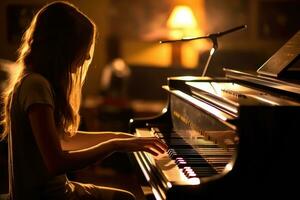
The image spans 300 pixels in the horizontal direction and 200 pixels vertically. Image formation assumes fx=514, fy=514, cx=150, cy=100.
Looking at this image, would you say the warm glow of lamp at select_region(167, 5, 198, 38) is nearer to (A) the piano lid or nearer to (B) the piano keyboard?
(A) the piano lid

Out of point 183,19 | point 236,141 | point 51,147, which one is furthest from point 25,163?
point 183,19

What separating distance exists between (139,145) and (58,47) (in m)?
0.47

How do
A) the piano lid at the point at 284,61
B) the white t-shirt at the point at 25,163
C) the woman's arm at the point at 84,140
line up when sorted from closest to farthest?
the white t-shirt at the point at 25,163, the piano lid at the point at 284,61, the woman's arm at the point at 84,140

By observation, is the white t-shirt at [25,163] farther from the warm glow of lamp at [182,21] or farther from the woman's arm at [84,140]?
the warm glow of lamp at [182,21]

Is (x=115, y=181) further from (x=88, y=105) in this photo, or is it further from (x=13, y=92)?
(x=13, y=92)

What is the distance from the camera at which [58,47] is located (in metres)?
1.88

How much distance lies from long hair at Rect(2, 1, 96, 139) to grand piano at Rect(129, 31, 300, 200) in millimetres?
475

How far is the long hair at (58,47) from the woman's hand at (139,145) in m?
0.24

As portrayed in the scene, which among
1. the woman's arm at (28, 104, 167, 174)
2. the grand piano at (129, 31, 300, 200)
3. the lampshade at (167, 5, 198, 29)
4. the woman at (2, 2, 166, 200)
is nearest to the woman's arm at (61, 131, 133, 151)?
the grand piano at (129, 31, 300, 200)

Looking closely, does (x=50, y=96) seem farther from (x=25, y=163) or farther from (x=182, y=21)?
(x=182, y=21)

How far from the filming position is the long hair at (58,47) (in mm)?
1877

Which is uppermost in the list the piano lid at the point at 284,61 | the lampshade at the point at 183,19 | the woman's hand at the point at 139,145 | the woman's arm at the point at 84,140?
the lampshade at the point at 183,19

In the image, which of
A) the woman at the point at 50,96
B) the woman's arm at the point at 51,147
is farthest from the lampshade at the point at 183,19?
the woman's arm at the point at 51,147

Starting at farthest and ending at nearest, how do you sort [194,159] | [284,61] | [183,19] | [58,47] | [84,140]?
[183,19]
[84,140]
[284,61]
[194,159]
[58,47]
